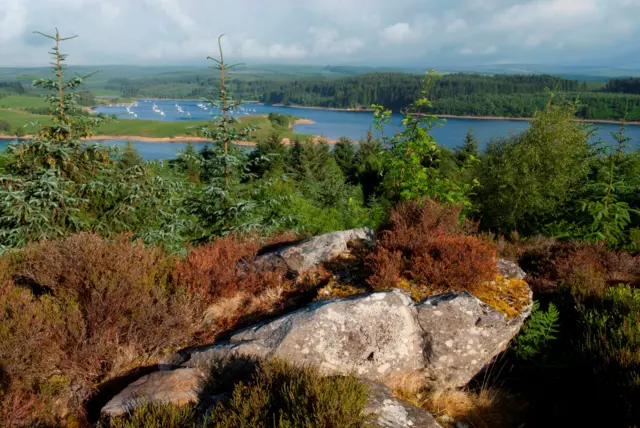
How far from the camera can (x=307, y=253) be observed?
6.28 meters

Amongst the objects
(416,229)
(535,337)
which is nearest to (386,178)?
(416,229)

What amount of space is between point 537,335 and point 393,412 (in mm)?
2685

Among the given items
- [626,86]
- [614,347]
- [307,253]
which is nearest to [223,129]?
[307,253]

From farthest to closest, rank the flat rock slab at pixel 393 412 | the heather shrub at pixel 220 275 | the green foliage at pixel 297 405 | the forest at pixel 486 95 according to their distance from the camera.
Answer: the forest at pixel 486 95, the heather shrub at pixel 220 275, the flat rock slab at pixel 393 412, the green foliage at pixel 297 405

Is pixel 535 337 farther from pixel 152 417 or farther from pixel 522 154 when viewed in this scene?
pixel 522 154

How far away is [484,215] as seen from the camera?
1420 cm

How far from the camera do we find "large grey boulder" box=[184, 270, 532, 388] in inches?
163

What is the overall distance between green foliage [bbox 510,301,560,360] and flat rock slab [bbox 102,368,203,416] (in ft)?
12.8

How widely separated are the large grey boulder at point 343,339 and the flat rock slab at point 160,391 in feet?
0.92

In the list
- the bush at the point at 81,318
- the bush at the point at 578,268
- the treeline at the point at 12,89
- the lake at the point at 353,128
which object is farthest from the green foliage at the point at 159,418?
the treeline at the point at 12,89

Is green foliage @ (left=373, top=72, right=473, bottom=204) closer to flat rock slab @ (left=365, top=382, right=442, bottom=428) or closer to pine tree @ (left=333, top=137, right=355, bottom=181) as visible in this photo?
flat rock slab @ (left=365, top=382, right=442, bottom=428)

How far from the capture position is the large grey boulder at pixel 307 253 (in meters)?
6.16

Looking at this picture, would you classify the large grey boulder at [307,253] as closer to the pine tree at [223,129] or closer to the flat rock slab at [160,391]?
the flat rock slab at [160,391]

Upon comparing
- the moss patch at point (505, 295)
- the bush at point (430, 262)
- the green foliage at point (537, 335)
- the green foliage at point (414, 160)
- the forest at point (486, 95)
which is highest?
the forest at point (486, 95)
